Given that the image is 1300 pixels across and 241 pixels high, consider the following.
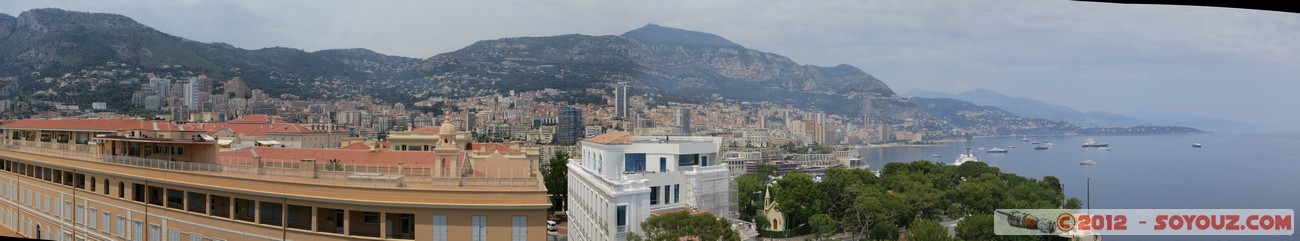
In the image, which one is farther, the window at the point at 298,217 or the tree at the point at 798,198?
the tree at the point at 798,198

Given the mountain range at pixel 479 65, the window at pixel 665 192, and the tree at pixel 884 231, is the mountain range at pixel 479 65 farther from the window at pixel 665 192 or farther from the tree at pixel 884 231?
the tree at pixel 884 231

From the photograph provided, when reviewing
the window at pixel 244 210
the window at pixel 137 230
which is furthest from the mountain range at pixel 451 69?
the window at pixel 244 210

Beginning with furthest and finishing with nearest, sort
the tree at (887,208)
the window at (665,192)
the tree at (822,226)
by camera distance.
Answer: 1. the tree at (887,208)
2. the tree at (822,226)
3. the window at (665,192)

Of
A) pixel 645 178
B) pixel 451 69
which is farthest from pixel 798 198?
pixel 451 69

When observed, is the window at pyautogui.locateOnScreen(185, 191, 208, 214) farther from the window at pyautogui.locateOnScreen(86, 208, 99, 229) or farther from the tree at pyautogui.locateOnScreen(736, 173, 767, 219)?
the tree at pyautogui.locateOnScreen(736, 173, 767, 219)

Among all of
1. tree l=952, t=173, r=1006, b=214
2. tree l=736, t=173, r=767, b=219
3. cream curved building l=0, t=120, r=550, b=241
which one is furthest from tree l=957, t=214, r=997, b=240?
cream curved building l=0, t=120, r=550, b=241

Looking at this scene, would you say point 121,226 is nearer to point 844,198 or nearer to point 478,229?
point 478,229

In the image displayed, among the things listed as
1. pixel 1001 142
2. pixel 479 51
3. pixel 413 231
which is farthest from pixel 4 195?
pixel 1001 142

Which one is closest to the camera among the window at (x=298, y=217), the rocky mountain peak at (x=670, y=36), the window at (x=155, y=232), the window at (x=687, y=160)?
the window at (x=298, y=217)
